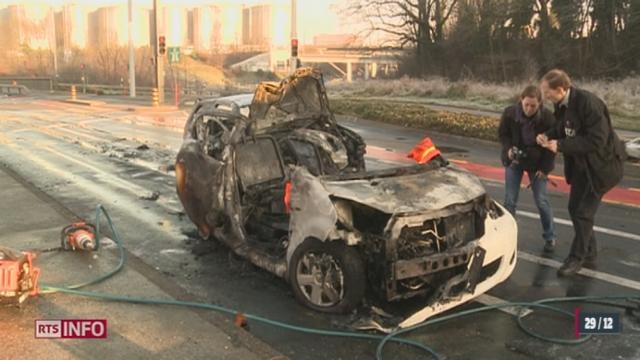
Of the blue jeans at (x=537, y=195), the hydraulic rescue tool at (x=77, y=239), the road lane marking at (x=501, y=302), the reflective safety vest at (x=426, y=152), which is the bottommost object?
the road lane marking at (x=501, y=302)

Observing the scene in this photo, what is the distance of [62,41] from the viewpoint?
261ft

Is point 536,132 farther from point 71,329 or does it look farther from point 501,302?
point 71,329

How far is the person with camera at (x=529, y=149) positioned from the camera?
6.13m

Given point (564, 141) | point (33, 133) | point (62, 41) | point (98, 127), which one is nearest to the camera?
point (564, 141)

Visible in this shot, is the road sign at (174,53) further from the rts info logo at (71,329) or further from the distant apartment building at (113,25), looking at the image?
the distant apartment building at (113,25)

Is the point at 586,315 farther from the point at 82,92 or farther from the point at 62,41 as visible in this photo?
the point at 62,41

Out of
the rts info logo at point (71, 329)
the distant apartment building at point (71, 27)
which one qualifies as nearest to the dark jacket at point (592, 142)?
the rts info logo at point (71, 329)

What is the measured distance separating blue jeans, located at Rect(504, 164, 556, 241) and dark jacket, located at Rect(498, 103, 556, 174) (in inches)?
4.2

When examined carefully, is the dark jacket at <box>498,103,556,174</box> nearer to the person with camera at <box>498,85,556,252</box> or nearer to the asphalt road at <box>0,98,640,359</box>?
the person with camera at <box>498,85,556,252</box>

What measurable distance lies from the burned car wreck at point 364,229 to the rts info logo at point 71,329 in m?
1.44

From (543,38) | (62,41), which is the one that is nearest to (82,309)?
(543,38)

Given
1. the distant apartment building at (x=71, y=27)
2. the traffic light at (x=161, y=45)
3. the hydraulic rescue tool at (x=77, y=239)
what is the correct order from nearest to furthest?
the hydraulic rescue tool at (x=77, y=239), the traffic light at (x=161, y=45), the distant apartment building at (x=71, y=27)

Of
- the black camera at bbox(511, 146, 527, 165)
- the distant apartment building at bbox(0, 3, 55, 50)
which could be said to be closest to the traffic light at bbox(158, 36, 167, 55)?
the black camera at bbox(511, 146, 527, 165)

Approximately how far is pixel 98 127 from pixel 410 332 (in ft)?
58.0
